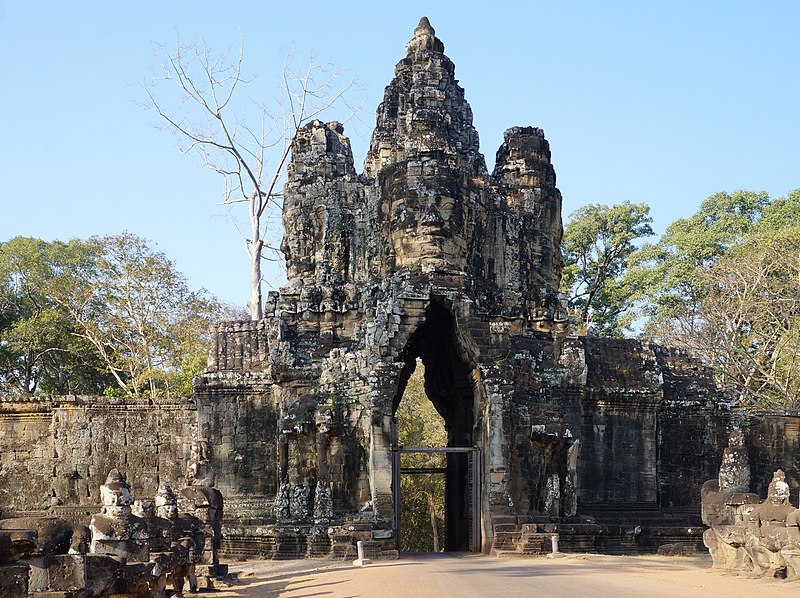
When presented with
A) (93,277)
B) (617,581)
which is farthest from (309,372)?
(93,277)

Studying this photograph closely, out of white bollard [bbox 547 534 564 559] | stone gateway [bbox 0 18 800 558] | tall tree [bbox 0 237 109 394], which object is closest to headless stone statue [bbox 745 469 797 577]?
white bollard [bbox 547 534 564 559]

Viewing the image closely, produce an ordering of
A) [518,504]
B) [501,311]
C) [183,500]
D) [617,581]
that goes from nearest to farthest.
Answer: [617,581], [183,500], [518,504], [501,311]

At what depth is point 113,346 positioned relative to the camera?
117 feet

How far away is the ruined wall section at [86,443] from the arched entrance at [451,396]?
4.98m

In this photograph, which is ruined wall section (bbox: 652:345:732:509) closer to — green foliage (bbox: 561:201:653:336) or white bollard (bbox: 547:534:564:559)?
white bollard (bbox: 547:534:564:559)

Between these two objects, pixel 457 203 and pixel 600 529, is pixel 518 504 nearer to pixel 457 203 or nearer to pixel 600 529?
pixel 600 529

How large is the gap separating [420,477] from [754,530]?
22.7 metres

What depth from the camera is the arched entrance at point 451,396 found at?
76.9ft

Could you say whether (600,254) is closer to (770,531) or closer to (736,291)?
(736,291)

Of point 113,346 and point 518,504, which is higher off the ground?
point 113,346

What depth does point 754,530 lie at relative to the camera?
51.8 feet

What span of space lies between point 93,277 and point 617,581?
28.3 meters

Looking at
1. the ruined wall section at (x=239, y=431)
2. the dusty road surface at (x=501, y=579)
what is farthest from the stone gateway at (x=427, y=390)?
the dusty road surface at (x=501, y=579)

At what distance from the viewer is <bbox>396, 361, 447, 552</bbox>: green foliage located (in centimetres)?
3644
